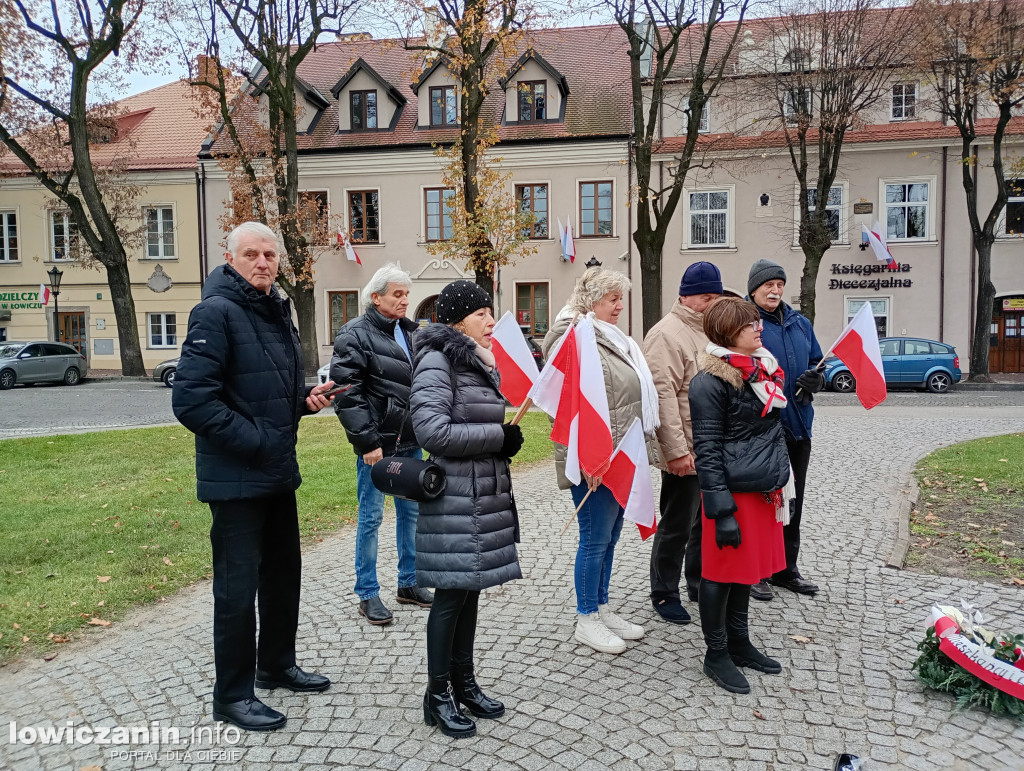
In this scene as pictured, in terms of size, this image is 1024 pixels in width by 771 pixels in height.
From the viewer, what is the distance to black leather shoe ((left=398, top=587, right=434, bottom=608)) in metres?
5.17

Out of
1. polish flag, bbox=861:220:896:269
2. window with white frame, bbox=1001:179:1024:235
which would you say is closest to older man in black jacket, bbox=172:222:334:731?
polish flag, bbox=861:220:896:269

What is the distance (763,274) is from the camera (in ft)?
16.5

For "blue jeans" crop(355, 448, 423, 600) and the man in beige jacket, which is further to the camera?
"blue jeans" crop(355, 448, 423, 600)

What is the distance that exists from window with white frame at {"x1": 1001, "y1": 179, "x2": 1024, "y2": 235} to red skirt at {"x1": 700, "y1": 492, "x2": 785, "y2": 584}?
28.5 meters

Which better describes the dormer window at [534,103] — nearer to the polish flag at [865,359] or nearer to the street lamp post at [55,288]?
the street lamp post at [55,288]

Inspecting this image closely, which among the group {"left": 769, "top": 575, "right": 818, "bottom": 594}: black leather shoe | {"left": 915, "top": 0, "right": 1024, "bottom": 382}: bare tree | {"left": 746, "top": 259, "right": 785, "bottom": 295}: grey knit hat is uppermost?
{"left": 915, "top": 0, "right": 1024, "bottom": 382}: bare tree

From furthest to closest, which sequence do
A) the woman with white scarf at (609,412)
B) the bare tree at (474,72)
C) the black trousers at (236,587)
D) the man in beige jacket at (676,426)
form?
the bare tree at (474,72), the man in beige jacket at (676,426), the woman with white scarf at (609,412), the black trousers at (236,587)

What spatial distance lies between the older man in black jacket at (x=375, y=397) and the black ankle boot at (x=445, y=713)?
3.75ft

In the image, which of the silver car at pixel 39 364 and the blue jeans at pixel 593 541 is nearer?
the blue jeans at pixel 593 541

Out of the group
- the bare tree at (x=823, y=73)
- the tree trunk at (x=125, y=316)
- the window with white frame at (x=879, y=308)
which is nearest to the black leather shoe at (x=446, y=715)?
the bare tree at (x=823, y=73)

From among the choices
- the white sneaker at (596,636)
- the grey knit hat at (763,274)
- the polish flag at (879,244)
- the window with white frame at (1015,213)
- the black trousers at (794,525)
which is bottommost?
the white sneaker at (596,636)

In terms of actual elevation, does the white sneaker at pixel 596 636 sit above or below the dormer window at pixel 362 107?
below

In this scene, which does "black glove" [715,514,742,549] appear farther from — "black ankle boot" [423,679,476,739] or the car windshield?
the car windshield

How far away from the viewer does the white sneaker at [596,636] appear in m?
4.37
